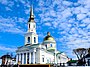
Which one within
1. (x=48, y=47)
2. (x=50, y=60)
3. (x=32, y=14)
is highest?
(x=32, y=14)

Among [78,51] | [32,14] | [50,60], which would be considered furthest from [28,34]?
[78,51]

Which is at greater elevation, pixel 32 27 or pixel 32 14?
pixel 32 14

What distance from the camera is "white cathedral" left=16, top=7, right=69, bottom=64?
264 feet

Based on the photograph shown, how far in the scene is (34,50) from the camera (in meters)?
80.1

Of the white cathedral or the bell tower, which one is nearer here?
the white cathedral

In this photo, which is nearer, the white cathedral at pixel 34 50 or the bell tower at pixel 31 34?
the white cathedral at pixel 34 50

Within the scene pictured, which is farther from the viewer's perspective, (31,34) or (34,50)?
(31,34)

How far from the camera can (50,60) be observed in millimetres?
87625

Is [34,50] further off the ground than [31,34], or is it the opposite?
[31,34]

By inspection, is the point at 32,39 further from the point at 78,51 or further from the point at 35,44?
the point at 78,51

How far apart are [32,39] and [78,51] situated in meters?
19.3

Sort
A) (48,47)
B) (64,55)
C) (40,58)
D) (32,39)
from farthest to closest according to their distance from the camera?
(64,55)
(48,47)
(32,39)
(40,58)

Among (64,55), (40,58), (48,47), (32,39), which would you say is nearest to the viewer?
(40,58)

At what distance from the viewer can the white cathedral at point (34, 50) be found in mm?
80375
